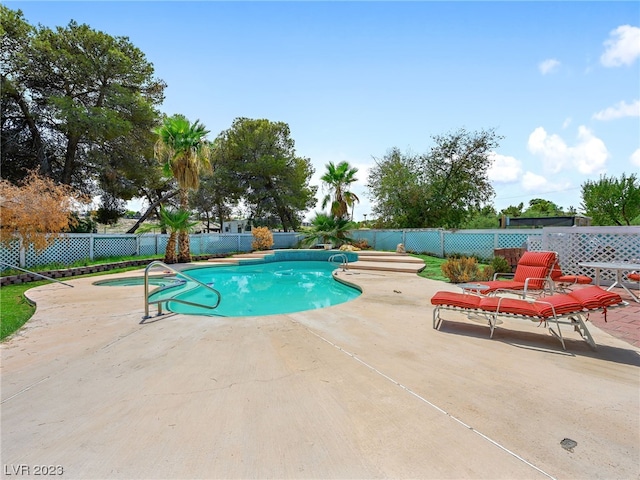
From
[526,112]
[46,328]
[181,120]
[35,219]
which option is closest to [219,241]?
[181,120]

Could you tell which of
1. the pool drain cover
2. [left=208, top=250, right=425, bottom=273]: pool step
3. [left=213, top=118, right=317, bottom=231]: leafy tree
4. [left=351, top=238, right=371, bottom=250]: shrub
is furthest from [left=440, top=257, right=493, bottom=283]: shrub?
[left=213, top=118, right=317, bottom=231]: leafy tree

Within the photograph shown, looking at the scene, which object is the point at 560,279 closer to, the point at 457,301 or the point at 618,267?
the point at 618,267

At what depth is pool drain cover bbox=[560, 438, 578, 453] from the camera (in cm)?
195

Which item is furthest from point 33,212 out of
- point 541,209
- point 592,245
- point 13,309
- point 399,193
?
point 541,209

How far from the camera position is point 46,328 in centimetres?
470

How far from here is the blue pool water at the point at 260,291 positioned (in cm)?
735

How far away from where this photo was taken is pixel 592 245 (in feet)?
26.8

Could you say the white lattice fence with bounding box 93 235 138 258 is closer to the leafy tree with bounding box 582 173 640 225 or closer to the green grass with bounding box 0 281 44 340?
the green grass with bounding box 0 281 44 340

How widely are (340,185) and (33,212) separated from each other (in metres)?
15.3

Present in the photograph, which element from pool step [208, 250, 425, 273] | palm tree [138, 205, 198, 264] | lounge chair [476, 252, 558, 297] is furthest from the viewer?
palm tree [138, 205, 198, 264]

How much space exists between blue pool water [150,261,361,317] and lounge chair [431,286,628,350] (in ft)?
12.6

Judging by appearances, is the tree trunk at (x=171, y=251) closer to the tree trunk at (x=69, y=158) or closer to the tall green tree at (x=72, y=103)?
the tall green tree at (x=72, y=103)

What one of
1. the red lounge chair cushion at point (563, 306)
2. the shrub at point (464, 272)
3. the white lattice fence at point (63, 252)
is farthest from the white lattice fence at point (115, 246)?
the red lounge chair cushion at point (563, 306)

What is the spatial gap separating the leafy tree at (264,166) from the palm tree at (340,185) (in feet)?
17.1
